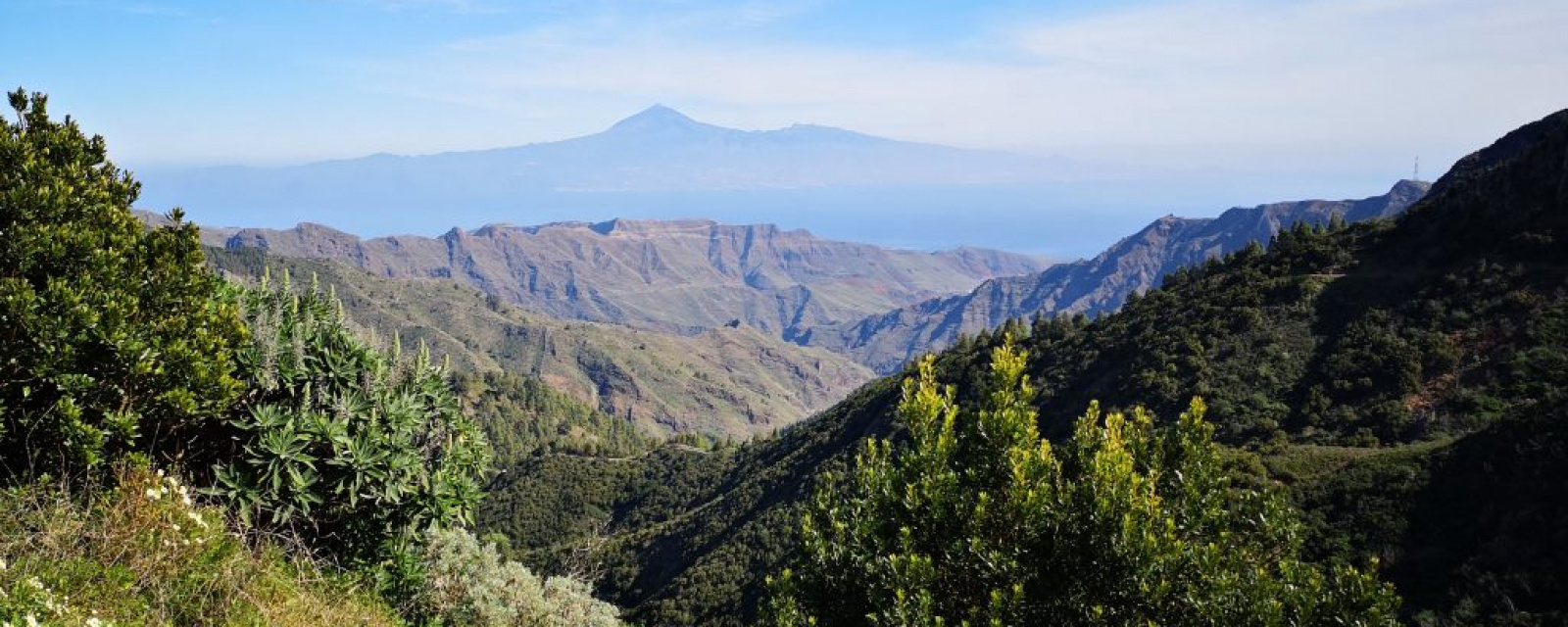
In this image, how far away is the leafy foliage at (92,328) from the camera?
6324mm

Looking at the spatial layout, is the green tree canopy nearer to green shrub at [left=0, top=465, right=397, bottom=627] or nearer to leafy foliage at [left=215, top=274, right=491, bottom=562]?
leafy foliage at [left=215, top=274, right=491, bottom=562]

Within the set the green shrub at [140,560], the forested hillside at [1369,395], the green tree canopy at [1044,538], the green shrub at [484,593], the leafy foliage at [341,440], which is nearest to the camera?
the green shrub at [140,560]

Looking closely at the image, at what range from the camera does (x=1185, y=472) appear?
7332 mm

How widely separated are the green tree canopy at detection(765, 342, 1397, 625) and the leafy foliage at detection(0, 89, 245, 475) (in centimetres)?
557

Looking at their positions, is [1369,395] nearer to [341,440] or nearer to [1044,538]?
[1044,538]

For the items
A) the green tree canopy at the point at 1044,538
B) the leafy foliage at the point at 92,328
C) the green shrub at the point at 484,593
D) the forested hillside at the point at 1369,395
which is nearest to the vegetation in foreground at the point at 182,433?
the leafy foliage at the point at 92,328

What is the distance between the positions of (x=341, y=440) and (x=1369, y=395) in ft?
118

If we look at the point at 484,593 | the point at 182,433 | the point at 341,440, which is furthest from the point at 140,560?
the point at 484,593

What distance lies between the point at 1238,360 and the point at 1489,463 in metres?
20.1

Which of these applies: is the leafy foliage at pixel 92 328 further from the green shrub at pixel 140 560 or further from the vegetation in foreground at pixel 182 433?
the green shrub at pixel 140 560

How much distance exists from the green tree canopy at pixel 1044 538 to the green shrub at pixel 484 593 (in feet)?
13.9

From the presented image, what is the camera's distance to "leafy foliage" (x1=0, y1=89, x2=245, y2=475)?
6.32 meters

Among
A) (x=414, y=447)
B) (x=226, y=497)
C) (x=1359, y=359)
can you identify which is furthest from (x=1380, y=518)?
(x=226, y=497)

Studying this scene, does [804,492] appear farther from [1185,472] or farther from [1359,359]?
[1185,472]
